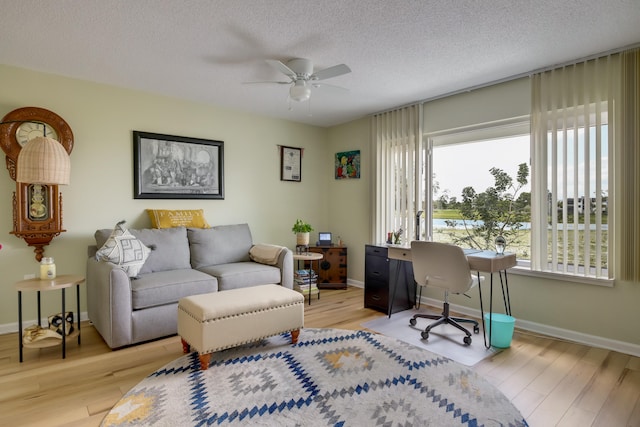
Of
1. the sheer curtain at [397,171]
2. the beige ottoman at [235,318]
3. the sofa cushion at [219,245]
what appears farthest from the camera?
the sheer curtain at [397,171]

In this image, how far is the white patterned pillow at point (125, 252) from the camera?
112 inches

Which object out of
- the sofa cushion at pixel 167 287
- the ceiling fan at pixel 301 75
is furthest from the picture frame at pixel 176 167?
the ceiling fan at pixel 301 75

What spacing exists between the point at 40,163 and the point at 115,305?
1.20m

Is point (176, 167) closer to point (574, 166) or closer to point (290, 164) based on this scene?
point (290, 164)

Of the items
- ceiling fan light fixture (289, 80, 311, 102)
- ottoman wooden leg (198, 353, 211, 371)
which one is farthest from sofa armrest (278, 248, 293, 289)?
ceiling fan light fixture (289, 80, 311, 102)

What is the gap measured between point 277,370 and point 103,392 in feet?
Answer: 3.49

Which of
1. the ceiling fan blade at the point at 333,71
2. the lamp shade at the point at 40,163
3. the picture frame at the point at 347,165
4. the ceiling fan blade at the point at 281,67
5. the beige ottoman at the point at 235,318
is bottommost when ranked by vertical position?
the beige ottoman at the point at 235,318

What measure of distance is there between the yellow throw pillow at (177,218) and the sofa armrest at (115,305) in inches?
35.5

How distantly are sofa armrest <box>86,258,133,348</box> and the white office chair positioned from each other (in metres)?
2.42

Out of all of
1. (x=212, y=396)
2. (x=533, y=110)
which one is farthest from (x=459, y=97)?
(x=212, y=396)

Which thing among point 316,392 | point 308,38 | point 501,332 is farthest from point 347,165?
point 316,392

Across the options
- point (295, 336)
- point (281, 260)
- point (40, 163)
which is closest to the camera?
point (40, 163)

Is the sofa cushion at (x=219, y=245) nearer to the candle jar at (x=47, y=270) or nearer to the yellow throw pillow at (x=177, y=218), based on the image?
the yellow throw pillow at (x=177, y=218)

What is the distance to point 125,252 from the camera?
2.89 m
